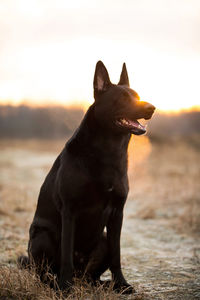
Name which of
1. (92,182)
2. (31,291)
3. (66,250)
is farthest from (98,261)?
(92,182)

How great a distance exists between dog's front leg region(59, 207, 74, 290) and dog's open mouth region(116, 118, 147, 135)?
0.86 meters

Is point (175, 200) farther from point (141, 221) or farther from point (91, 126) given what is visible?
point (91, 126)

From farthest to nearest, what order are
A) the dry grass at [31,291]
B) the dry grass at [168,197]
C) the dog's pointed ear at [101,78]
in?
1. the dry grass at [168,197]
2. the dog's pointed ear at [101,78]
3. the dry grass at [31,291]

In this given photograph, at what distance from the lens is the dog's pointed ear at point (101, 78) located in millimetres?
3320

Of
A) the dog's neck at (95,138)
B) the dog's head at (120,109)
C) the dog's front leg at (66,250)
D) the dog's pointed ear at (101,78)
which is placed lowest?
the dog's front leg at (66,250)

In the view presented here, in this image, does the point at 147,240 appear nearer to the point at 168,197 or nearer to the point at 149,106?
the point at 168,197

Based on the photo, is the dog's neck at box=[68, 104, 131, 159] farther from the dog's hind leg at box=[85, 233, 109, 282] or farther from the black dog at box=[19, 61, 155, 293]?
the dog's hind leg at box=[85, 233, 109, 282]

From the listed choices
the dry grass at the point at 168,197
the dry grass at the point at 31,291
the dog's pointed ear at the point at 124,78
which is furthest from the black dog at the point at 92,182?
the dry grass at the point at 168,197

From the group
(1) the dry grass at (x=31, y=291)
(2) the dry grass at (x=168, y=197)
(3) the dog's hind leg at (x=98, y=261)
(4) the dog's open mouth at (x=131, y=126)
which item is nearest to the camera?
(1) the dry grass at (x=31, y=291)

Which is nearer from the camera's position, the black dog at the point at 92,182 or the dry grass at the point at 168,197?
the black dog at the point at 92,182

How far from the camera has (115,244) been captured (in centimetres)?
346

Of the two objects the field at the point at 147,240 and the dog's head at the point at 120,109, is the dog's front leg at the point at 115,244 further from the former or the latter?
the dog's head at the point at 120,109

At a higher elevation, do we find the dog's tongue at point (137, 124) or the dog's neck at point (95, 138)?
the dog's tongue at point (137, 124)

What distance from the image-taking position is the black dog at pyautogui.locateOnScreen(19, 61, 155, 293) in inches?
124
